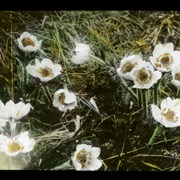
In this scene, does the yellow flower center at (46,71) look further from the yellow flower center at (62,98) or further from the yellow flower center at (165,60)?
the yellow flower center at (165,60)

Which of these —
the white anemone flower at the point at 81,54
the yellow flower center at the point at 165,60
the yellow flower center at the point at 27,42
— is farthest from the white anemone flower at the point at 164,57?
the yellow flower center at the point at 27,42

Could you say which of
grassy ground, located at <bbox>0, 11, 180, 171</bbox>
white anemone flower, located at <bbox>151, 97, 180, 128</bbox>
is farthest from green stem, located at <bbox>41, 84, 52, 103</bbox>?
white anemone flower, located at <bbox>151, 97, 180, 128</bbox>

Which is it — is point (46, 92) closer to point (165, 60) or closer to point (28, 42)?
point (28, 42)

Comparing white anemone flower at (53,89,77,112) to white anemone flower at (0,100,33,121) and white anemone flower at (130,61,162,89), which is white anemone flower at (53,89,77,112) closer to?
white anemone flower at (0,100,33,121)

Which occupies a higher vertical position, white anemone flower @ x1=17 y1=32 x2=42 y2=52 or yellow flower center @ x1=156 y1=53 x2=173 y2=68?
white anemone flower @ x1=17 y1=32 x2=42 y2=52

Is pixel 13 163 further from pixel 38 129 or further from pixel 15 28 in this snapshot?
pixel 15 28
